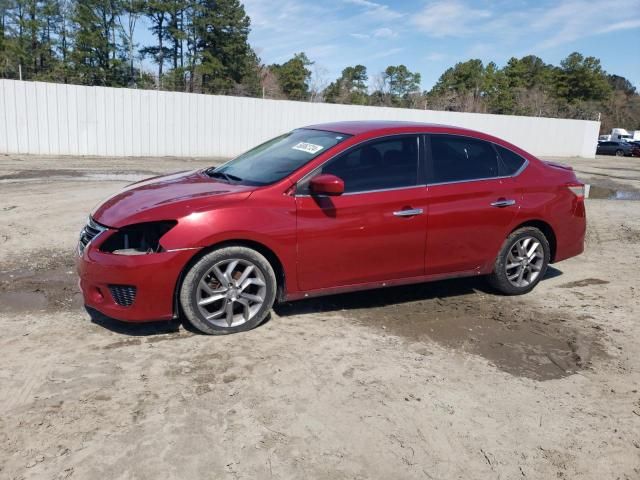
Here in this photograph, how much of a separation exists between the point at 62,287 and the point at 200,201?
215 cm

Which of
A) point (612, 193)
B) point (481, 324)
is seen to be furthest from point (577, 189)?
point (612, 193)

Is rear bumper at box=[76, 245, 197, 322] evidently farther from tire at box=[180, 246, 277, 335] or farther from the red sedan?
tire at box=[180, 246, 277, 335]

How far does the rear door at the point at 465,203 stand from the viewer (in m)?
4.99

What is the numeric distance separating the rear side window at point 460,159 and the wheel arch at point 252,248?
1633 millimetres

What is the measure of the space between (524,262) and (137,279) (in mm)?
3786

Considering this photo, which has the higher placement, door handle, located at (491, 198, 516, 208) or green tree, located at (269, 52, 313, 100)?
green tree, located at (269, 52, 313, 100)

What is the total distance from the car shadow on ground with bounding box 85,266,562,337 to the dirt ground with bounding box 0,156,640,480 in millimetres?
31

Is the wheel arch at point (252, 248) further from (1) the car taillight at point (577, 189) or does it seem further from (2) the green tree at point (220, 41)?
(2) the green tree at point (220, 41)

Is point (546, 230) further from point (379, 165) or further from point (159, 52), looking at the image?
point (159, 52)

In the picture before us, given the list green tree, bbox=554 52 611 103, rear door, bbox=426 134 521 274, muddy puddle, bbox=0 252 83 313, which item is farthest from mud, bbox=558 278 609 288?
green tree, bbox=554 52 611 103

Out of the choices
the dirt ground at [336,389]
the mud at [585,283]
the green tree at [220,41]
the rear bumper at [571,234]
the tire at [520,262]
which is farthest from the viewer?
the green tree at [220,41]

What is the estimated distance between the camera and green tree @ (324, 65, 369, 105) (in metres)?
56.4

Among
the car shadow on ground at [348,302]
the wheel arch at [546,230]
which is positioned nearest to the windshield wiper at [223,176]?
the car shadow on ground at [348,302]

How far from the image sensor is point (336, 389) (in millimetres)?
3578
